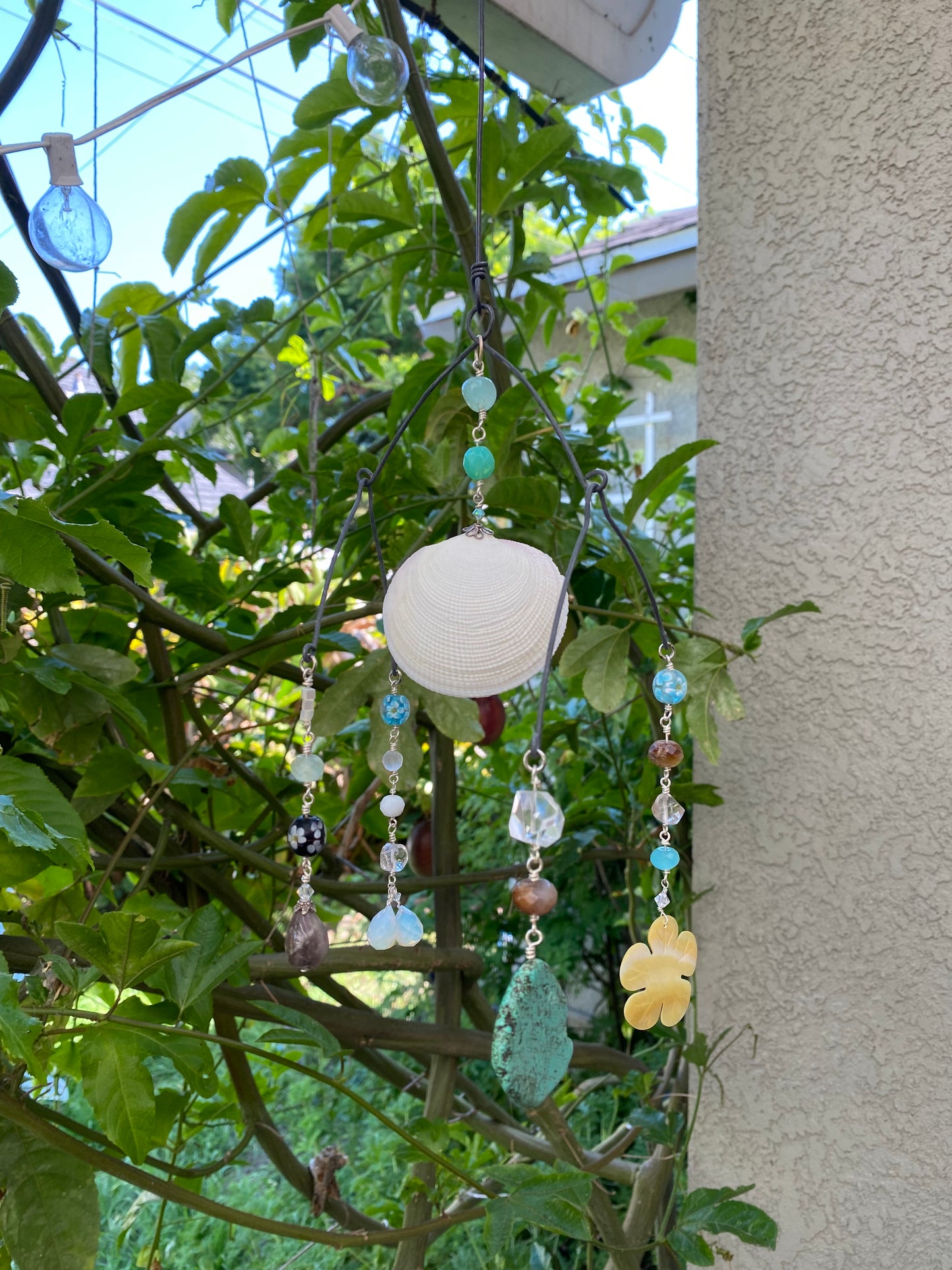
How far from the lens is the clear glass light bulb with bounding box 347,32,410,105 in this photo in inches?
30.0

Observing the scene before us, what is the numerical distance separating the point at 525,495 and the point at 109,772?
1.46ft

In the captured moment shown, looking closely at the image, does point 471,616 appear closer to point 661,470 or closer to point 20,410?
point 661,470

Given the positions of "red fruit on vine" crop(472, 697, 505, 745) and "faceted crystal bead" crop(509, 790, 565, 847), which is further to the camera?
"red fruit on vine" crop(472, 697, 505, 745)

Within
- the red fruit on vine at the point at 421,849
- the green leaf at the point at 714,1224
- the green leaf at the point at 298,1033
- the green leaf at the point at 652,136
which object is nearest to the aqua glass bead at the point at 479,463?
the green leaf at the point at 298,1033

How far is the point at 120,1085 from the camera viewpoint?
0.64 m

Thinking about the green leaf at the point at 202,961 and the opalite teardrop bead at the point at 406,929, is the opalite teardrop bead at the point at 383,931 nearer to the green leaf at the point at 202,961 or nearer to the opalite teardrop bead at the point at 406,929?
the opalite teardrop bead at the point at 406,929

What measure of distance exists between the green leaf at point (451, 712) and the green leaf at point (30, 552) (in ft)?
1.16

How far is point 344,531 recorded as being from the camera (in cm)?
69

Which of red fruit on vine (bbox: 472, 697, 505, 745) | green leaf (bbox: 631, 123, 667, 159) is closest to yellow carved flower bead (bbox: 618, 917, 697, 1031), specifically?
red fruit on vine (bbox: 472, 697, 505, 745)

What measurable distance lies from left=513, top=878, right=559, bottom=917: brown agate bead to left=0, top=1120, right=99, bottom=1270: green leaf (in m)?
0.35

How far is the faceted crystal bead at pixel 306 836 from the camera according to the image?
27.0 inches

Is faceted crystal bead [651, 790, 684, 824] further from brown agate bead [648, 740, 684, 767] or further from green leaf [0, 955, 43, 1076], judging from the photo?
green leaf [0, 955, 43, 1076]

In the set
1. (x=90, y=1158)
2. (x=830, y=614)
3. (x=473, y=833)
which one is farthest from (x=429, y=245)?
(x=473, y=833)

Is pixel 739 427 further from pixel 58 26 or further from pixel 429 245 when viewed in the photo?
pixel 58 26
